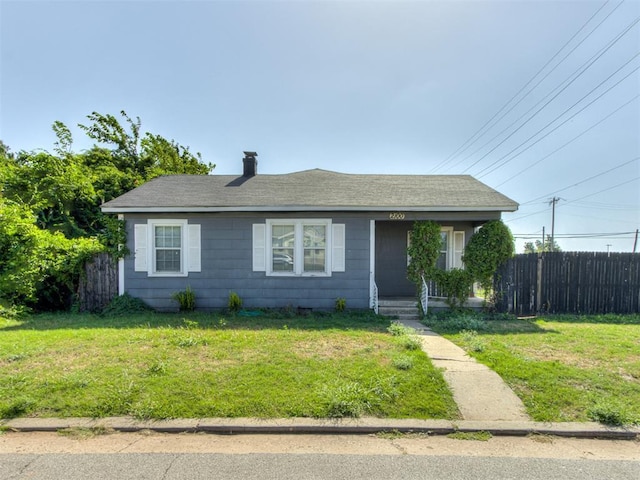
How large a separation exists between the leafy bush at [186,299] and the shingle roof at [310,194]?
222 centimetres

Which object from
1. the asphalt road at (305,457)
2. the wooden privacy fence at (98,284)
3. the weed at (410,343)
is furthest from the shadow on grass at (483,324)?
the wooden privacy fence at (98,284)

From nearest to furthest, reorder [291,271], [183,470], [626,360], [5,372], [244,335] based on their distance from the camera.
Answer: [183,470] < [5,372] < [626,360] < [244,335] < [291,271]

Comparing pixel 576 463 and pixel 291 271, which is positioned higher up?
pixel 291 271

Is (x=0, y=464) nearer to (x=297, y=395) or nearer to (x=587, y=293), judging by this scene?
(x=297, y=395)

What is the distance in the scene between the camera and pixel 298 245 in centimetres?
878

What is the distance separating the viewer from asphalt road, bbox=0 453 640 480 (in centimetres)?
263

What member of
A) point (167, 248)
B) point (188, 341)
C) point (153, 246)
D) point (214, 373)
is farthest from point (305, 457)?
point (153, 246)

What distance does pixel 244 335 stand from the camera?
6148 millimetres

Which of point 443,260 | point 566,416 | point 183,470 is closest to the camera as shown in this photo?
point 183,470

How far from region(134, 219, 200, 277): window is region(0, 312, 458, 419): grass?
2237 mm

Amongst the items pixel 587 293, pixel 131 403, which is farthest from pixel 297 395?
pixel 587 293

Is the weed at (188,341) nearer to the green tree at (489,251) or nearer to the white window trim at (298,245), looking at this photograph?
the white window trim at (298,245)

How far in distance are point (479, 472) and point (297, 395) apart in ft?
6.37

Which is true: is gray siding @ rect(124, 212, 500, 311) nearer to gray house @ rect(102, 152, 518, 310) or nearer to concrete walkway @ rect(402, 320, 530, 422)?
gray house @ rect(102, 152, 518, 310)
